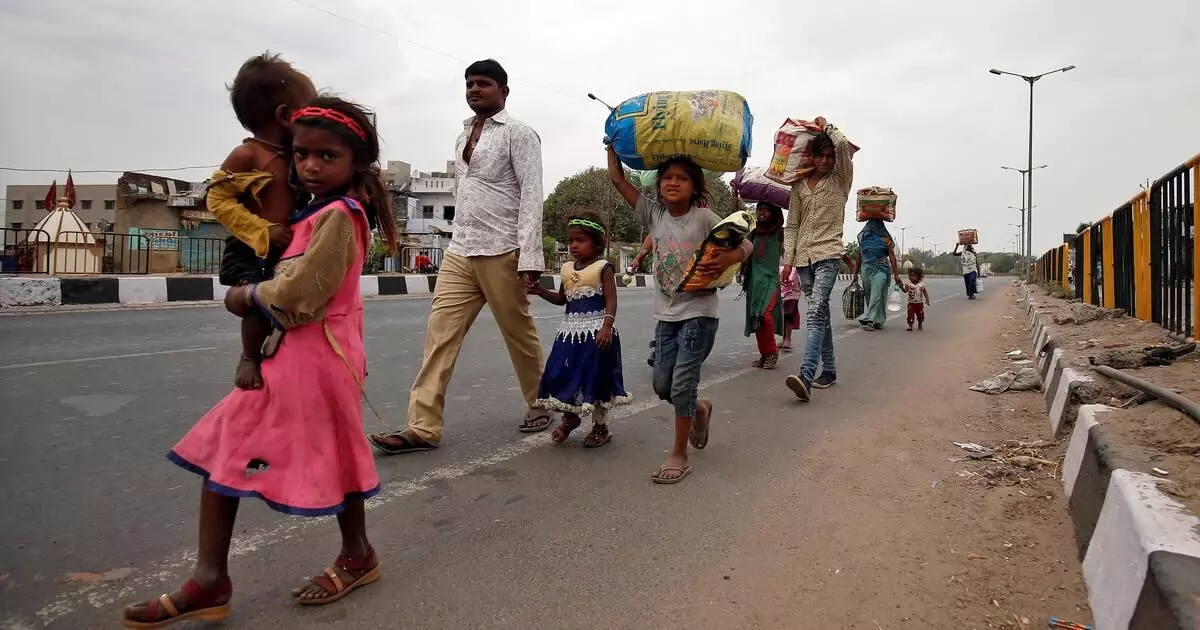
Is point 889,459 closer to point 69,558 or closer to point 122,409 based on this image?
point 69,558

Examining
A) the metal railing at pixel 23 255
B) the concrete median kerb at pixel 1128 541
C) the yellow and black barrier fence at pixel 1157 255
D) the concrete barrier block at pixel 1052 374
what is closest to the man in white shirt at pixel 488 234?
the concrete median kerb at pixel 1128 541

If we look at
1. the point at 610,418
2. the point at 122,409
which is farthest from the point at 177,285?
the point at 610,418

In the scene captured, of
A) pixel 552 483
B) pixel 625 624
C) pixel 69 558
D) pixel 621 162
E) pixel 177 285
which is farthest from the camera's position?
pixel 177 285

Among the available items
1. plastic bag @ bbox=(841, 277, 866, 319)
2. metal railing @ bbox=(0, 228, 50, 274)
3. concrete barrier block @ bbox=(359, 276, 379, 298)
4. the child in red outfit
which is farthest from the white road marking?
metal railing @ bbox=(0, 228, 50, 274)

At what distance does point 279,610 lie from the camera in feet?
6.71

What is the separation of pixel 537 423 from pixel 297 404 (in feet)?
7.17

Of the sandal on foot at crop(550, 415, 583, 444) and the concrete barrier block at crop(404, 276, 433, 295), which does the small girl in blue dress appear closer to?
the sandal on foot at crop(550, 415, 583, 444)

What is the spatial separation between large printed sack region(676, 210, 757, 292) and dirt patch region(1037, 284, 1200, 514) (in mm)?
1540

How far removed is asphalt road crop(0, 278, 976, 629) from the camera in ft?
6.86

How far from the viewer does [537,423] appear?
4109 mm

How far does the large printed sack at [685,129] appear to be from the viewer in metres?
3.27

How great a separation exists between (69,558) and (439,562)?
3.77ft

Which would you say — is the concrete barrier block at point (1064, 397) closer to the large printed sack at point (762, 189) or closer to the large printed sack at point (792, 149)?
the large printed sack at point (792, 149)

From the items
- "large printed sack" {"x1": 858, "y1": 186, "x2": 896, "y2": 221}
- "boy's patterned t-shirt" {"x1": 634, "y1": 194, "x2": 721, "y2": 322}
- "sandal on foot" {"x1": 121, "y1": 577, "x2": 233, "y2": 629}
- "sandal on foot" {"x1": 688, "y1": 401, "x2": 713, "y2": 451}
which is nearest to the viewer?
"sandal on foot" {"x1": 121, "y1": 577, "x2": 233, "y2": 629}
